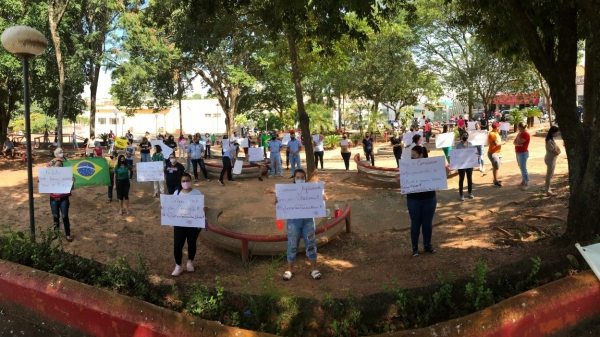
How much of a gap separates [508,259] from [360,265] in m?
2.03

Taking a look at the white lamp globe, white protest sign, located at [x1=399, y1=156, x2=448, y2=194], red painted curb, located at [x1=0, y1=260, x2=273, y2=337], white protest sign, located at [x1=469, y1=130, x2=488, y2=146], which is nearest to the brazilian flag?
the white lamp globe

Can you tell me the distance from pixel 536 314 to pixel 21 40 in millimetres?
7199

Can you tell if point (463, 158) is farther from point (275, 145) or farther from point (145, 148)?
point (145, 148)

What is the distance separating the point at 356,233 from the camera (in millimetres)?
8477

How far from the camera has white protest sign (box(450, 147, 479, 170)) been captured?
31.2 feet

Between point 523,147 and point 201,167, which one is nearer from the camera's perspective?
point 523,147

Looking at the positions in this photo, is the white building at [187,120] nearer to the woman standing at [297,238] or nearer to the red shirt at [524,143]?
the red shirt at [524,143]

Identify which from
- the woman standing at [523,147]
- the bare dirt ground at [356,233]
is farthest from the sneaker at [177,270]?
the woman standing at [523,147]

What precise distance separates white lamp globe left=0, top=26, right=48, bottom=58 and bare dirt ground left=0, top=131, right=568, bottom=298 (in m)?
3.36

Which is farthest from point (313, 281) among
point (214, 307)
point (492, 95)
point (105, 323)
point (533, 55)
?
point (492, 95)

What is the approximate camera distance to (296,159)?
576 inches

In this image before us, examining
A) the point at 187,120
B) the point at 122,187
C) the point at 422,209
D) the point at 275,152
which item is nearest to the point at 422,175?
the point at 422,209

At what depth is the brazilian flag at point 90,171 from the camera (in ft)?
34.9

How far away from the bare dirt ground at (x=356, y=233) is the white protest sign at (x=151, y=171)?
0.87m
